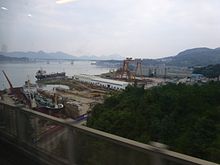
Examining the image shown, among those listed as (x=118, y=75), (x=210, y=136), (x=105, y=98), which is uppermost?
(x=118, y=75)

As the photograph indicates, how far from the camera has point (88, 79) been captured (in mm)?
10773

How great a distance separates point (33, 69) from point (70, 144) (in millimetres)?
6766

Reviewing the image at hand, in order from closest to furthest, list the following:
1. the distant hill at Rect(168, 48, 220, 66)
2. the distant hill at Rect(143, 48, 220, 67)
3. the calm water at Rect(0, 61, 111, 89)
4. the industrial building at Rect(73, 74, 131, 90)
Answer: the calm water at Rect(0, 61, 111, 89)
the industrial building at Rect(73, 74, 131, 90)
the distant hill at Rect(143, 48, 220, 67)
the distant hill at Rect(168, 48, 220, 66)

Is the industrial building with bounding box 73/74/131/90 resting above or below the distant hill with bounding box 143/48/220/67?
below

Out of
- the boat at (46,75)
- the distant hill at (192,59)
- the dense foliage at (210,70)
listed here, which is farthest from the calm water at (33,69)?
the dense foliage at (210,70)

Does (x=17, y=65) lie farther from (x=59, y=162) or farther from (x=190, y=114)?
(x=190, y=114)

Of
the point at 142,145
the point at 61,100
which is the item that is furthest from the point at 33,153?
the point at 61,100

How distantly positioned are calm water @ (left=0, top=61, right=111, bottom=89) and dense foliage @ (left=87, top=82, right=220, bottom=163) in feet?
4.35

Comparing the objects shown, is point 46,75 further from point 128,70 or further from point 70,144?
point 70,144

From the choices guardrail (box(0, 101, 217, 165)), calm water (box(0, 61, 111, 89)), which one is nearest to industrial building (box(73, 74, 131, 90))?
calm water (box(0, 61, 111, 89))

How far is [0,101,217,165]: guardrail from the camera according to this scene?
1579 mm


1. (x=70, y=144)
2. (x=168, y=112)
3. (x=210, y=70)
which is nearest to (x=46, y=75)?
(x=168, y=112)

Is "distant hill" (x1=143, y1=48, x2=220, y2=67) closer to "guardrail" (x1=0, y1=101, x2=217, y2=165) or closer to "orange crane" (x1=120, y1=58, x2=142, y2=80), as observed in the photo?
"orange crane" (x1=120, y1=58, x2=142, y2=80)

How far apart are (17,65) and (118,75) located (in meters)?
4.33
